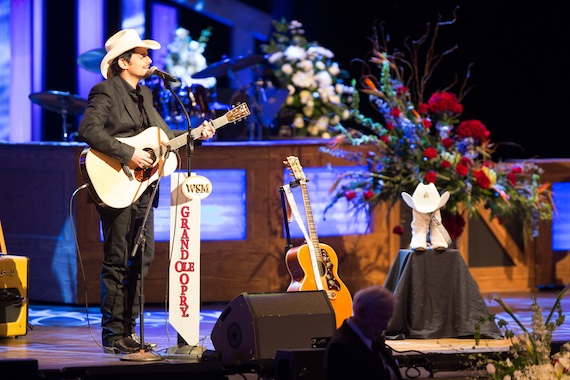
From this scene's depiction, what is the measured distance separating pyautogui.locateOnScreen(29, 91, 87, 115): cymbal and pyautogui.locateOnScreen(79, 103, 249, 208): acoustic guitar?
9.58ft

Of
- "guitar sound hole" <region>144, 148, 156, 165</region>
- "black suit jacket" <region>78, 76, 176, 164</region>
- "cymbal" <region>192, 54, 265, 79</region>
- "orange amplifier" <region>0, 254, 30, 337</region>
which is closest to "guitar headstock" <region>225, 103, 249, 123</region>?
"black suit jacket" <region>78, 76, 176, 164</region>

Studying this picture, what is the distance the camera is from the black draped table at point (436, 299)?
7.05 m

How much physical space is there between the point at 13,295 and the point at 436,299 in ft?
9.05

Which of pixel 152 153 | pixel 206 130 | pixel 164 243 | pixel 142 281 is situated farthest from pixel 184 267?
pixel 164 243

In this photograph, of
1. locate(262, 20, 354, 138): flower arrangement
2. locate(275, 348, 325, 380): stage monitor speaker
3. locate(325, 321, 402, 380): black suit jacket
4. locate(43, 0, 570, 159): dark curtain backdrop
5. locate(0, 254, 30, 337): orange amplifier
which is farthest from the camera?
locate(43, 0, 570, 159): dark curtain backdrop

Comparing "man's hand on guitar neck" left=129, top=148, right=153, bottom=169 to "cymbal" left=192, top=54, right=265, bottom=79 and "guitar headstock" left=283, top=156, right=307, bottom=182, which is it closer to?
"guitar headstock" left=283, top=156, right=307, bottom=182

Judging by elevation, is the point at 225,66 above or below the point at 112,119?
above

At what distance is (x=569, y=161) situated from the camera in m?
9.45

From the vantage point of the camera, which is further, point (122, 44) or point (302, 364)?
point (122, 44)

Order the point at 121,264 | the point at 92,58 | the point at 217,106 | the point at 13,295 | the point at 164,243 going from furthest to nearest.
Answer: the point at 217,106 → the point at 92,58 → the point at 164,243 → the point at 13,295 → the point at 121,264

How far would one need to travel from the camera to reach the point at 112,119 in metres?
6.27

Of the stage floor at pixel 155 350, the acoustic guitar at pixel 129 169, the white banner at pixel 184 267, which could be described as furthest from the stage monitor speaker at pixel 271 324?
the acoustic guitar at pixel 129 169

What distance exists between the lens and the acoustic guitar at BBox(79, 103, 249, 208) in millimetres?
6145

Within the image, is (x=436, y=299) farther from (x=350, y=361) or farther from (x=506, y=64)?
(x=506, y=64)
